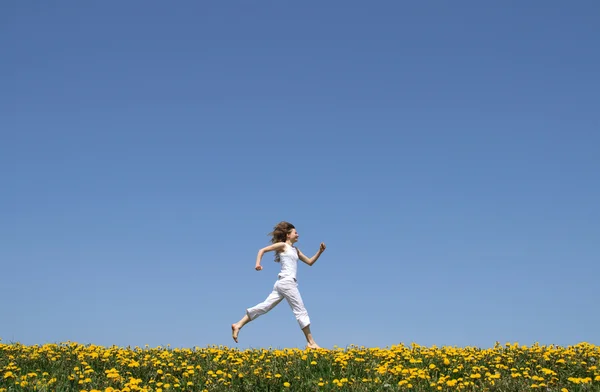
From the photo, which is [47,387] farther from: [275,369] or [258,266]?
[258,266]

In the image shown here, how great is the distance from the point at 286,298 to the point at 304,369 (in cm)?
368

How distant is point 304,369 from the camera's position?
9961 millimetres

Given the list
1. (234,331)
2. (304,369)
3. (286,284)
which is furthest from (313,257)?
(304,369)

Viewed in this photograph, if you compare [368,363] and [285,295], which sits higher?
[285,295]

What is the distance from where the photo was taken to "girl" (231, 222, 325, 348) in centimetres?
1341

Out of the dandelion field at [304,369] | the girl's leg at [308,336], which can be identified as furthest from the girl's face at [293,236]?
the dandelion field at [304,369]

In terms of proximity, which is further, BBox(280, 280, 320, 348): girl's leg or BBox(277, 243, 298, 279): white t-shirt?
BBox(277, 243, 298, 279): white t-shirt

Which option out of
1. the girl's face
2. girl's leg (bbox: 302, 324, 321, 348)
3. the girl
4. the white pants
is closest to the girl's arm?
the girl

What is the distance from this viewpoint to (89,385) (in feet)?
29.9

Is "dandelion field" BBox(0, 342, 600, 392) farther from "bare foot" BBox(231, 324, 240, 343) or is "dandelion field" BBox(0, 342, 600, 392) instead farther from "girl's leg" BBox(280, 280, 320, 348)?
"girl's leg" BBox(280, 280, 320, 348)

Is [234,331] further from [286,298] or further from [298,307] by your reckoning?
[298,307]

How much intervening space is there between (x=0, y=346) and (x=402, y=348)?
8.53m

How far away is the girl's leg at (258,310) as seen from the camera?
13.6 m

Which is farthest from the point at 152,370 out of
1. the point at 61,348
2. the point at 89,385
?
the point at 61,348
